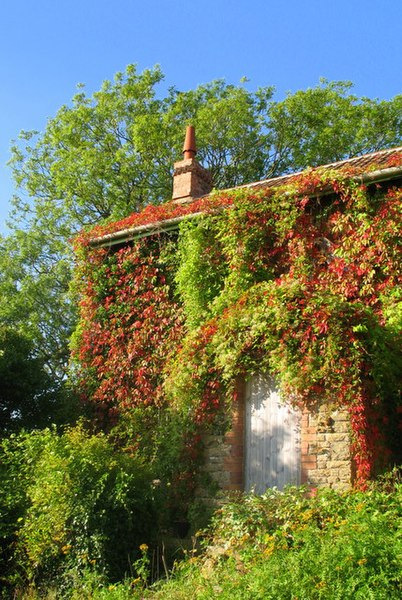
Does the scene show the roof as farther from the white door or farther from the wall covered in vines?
the white door

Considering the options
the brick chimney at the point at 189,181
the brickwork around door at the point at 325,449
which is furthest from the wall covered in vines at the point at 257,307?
the brick chimney at the point at 189,181

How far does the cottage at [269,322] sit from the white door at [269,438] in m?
0.02

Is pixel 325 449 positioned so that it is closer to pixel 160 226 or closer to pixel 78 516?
pixel 78 516

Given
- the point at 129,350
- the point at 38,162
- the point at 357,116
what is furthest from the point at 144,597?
the point at 38,162

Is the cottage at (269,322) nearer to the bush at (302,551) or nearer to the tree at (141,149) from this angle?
the bush at (302,551)

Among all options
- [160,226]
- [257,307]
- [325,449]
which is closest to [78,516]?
[325,449]

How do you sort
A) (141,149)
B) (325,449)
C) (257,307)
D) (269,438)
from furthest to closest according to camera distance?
(141,149) < (269,438) < (257,307) < (325,449)

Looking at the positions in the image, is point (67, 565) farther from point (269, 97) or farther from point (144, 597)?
point (269, 97)

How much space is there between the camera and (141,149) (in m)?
21.8

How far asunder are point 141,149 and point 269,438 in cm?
1456

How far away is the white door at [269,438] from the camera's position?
8977 mm

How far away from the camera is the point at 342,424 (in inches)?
325

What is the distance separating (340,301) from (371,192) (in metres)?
2.63

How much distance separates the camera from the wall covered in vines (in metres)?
8.23
